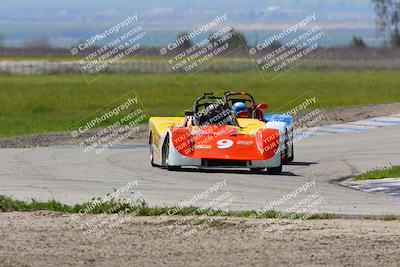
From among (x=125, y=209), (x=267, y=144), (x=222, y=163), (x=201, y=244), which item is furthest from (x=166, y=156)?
(x=201, y=244)

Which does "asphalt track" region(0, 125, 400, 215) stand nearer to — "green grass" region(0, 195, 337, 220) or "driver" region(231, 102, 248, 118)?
"green grass" region(0, 195, 337, 220)

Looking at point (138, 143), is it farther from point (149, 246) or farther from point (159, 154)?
point (149, 246)

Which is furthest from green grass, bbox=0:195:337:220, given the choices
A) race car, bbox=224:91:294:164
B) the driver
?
the driver

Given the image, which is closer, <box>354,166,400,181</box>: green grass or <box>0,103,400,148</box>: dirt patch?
<box>354,166,400,181</box>: green grass

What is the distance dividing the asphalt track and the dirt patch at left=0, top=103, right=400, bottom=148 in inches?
56.6

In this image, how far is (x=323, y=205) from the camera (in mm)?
16469

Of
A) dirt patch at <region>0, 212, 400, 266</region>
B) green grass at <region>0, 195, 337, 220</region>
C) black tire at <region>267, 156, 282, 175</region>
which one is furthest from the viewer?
black tire at <region>267, 156, 282, 175</region>

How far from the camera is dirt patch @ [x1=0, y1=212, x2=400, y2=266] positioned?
39.0 feet

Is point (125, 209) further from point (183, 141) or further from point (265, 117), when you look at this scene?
point (265, 117)

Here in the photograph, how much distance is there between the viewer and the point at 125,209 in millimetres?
15258

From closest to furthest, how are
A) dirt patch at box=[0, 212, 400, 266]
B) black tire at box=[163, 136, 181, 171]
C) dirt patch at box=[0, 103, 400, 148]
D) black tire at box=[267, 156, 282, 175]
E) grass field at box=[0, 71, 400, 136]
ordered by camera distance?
dirt patch at box=[0, 212, 400, 266]
black tire at box=[267, 156, 282, 175]
black tire at box=[163, 136, 181, 171]
dirt patch at box=[0, 103, 400, 148]
grass field at box=[0, 71, 400, 136]

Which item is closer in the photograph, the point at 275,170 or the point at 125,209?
the point at 125,209

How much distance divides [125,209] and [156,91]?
41314 millimetres

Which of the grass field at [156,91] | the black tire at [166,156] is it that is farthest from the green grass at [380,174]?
the grass field at [156,91]
